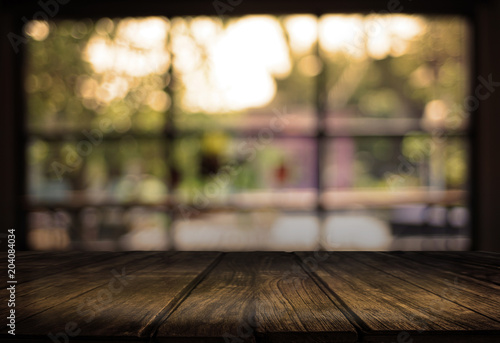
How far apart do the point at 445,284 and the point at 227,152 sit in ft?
11.0

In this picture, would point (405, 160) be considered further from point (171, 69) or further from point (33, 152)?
point (33, 152)

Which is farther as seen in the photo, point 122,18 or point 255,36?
point 255,36

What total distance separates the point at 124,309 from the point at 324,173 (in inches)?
128

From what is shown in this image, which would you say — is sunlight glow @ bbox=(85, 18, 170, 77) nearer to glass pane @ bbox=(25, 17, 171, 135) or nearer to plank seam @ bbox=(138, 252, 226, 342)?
glass pane @ bbox=(25, 17, 171, 135)

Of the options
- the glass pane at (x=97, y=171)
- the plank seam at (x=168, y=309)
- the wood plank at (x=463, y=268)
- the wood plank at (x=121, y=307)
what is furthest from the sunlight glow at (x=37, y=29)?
the wood plank at (x=463, y=268)

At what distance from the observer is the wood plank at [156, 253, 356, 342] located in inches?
24.6

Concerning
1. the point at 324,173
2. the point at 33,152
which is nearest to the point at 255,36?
the point at 324,173

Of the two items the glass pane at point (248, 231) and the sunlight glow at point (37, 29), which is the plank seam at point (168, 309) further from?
the sunlight glow at point (37, 29)

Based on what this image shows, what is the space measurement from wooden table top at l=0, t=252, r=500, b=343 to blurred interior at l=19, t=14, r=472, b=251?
8.98 ft

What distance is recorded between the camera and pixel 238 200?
406 cm

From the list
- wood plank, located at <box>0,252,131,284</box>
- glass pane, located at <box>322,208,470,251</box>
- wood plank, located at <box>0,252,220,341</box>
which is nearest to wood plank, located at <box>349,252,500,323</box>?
wood plank, located at <box>0,252,220,341</box>

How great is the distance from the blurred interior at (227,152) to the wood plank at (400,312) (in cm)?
298

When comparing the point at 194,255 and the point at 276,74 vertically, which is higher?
the point at 276,74

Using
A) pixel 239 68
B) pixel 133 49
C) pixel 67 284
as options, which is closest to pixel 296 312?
pixel 67 284
